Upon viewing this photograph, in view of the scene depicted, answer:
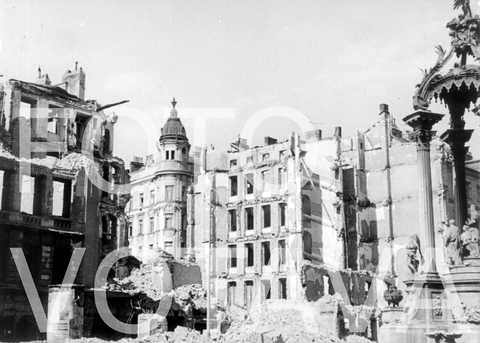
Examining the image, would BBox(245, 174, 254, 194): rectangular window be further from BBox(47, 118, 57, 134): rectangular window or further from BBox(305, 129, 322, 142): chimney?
BBox(47, 118, 57, 134): rectangular window

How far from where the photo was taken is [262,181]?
53531 mm

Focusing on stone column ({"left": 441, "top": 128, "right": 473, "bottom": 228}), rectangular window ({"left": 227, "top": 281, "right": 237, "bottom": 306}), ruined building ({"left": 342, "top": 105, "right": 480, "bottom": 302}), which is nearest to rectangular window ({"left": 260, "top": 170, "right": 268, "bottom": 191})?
ruined building ({"left": 342, "top": 105, "right": 480, "bottom": 302})

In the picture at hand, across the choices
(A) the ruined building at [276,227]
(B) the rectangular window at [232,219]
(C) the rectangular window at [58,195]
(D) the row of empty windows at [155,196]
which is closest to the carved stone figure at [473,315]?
(C) the rectangular window at [58,195]

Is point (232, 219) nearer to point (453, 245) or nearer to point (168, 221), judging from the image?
point (168, 221)

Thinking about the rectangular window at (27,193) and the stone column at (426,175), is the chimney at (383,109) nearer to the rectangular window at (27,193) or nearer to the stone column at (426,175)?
the rectangular window at (27,193)

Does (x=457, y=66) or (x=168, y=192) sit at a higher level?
(x=168, y=192)

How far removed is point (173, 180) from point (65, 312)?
34.3 metres

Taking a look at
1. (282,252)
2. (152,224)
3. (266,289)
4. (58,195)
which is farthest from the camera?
(152,224)

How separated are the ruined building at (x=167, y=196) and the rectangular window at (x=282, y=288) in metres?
15.4

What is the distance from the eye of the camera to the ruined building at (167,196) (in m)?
Answer: 65.9

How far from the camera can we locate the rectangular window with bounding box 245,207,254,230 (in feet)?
179

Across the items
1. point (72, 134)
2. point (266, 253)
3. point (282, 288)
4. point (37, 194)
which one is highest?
point (72, 134)

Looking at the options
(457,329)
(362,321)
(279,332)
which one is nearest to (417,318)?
(457,329)

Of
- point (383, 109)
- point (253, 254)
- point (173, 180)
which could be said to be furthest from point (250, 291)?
point (383, 109)
